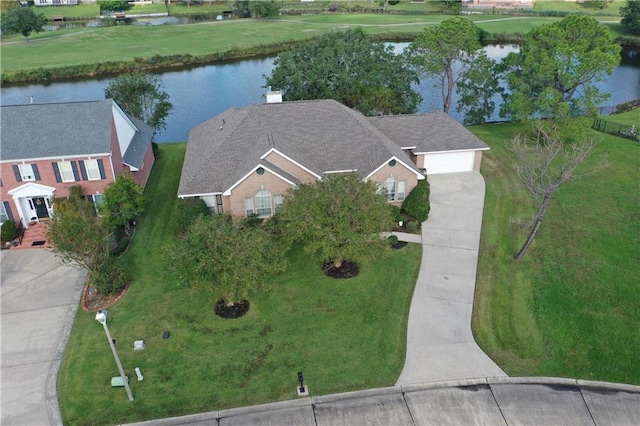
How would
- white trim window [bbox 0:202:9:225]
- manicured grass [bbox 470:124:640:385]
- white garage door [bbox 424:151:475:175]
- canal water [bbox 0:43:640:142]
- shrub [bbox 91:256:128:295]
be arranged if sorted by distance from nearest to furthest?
manicured grass [bbox 470:124:640:385] < shrub [bbox 91:256:128:295] < white trim window [bbox 0:202:9:225] < white garage door [bbox 424:151:475:175] < canal water [bbox 0:43:640:142]

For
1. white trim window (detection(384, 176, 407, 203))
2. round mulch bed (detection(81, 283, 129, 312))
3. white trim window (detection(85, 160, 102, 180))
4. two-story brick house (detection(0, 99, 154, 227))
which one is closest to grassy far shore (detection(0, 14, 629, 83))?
two-story brick house (detection(0, 99, 154, 227))

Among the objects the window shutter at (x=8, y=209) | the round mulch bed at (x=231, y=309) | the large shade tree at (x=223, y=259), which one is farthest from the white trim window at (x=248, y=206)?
the window shutter at (x=8, y=209)

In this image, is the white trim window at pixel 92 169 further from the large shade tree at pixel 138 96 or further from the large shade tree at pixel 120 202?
the large shade tree at pixel 138 96

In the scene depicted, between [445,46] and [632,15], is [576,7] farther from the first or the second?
[445,46]

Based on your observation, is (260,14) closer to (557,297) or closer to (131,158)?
(131,158)

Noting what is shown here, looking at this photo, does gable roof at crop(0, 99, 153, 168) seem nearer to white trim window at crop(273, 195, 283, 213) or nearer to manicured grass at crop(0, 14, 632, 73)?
white trim window at crop(273, 195, 283, 213)

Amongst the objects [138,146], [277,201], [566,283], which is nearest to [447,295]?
[566,283]

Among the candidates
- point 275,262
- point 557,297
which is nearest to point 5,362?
point 275,262
